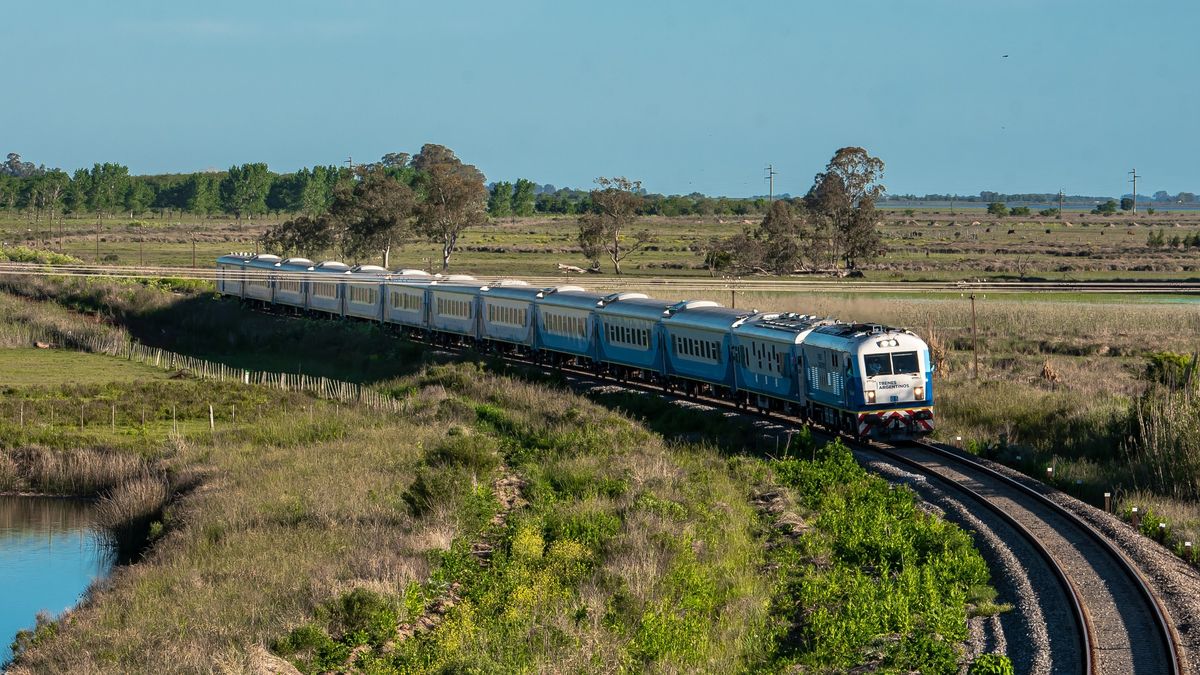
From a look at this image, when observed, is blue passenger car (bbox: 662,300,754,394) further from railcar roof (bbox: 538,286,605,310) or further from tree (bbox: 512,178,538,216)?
tree (bbox: 512,178,538,216)

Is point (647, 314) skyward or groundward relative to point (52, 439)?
skyward

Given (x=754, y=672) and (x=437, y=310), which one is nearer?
(x=754, y=672)

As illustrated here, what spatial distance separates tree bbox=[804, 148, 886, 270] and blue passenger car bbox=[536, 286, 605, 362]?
4354cm

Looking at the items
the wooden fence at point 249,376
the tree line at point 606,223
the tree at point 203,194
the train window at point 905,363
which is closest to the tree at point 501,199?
the tree at point 203,194

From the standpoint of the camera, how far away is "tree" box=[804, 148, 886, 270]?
308 feet

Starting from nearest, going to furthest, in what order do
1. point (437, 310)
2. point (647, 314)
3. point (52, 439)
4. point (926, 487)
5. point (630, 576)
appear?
1. point (630, 576)
2. point (926, 487)
3. point (52, 439)
4. point (647, 314)
5. point (437, 310)

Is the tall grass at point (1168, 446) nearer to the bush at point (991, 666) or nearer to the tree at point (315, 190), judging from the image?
the bush at point (991, 666)

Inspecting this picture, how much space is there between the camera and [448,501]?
1056 inches

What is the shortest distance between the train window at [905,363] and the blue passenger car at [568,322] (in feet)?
57.8

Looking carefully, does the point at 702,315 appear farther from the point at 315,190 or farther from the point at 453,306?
the point at 315,190

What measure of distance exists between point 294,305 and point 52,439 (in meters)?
35.7

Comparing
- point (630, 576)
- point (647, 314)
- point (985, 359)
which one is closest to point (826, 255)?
point (985, 359)

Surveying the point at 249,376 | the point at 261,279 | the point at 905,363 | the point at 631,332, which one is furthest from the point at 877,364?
the point at 261,279

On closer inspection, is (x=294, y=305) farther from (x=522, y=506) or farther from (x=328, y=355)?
(x=522, y=506)
